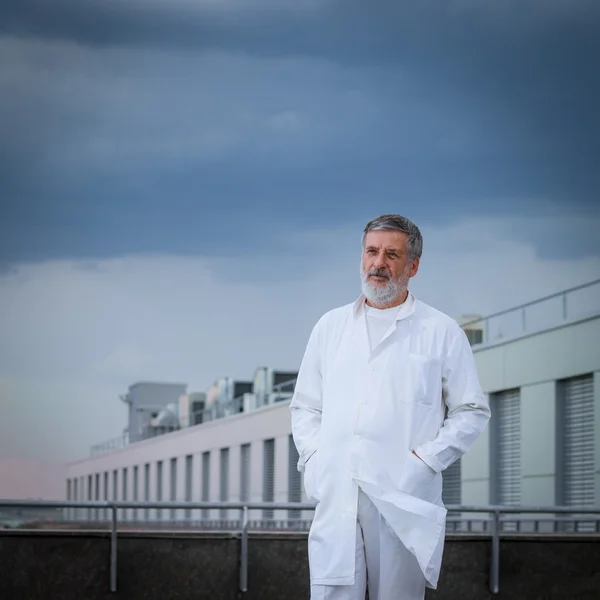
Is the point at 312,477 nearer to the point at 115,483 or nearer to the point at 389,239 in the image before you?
A: the point at 389,239

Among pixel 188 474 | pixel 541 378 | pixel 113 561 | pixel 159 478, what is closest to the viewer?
pixel 113 561

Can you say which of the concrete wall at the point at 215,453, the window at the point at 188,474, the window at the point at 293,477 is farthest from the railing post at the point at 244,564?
the window at the point at 188,474

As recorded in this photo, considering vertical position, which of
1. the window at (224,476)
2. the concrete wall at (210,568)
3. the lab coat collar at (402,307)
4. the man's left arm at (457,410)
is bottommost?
the window at (224,476)

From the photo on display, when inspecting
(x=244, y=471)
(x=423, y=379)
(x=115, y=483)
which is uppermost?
(x=423, y=379)

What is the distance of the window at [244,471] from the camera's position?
35.5m

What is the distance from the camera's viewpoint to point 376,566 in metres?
4.55

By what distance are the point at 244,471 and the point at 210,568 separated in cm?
2561

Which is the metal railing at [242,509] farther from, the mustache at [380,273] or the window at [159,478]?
the window at [159,478]

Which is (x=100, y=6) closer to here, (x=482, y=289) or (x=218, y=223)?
(x=218, y=223)

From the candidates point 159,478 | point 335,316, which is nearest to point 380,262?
point 335,316

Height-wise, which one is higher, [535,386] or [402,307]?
[402,307]

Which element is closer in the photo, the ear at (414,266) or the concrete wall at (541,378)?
the ear at (414,266)

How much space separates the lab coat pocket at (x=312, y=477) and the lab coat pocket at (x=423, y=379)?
0.41 m

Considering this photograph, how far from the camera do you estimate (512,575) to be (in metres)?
11.0
